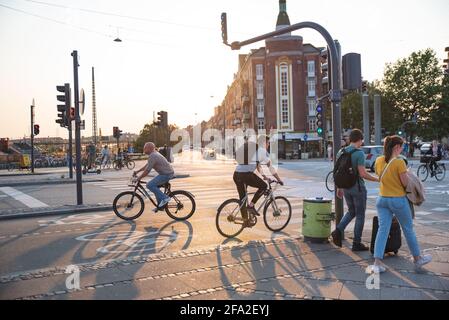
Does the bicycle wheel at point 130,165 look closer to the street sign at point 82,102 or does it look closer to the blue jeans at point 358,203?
the street sign at point 82,102

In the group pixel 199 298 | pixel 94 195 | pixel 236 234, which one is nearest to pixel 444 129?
pixel 94 195

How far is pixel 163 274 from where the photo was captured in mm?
5652

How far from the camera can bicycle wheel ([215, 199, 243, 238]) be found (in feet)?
26.1

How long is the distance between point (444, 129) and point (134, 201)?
5148cm

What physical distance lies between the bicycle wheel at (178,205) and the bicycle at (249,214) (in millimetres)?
2066

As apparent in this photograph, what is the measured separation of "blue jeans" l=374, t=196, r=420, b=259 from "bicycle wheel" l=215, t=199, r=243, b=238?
2938 mm

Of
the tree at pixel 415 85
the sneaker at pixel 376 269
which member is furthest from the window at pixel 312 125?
the sneaker at pixel 376 269

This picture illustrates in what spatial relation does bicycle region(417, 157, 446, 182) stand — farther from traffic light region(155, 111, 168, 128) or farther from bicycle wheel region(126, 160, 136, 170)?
bicycle wheel region(126, 160, 136, 170)

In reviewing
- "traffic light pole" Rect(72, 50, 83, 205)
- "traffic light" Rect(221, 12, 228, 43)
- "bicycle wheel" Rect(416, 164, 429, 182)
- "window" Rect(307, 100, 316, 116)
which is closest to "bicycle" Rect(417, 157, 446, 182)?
"bicycle wheel" Rect(416, 164, 429, 182)

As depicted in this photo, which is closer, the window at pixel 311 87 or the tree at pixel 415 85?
the tree at pixel 415 85

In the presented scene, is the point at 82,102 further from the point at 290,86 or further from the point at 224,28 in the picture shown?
the point at 290,86

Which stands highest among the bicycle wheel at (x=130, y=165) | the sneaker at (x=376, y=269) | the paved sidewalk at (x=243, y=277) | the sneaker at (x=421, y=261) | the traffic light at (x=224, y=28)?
the traffic light at (x=224, y=28)

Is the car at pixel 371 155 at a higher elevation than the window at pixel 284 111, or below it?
below

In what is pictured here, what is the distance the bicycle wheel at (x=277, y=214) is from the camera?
8.43 metres
